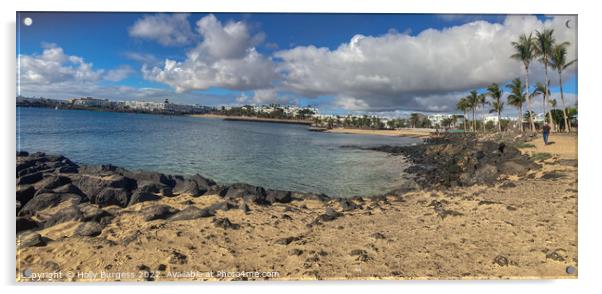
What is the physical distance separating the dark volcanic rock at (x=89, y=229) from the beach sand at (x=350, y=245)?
0.26ft

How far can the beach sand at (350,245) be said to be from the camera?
318 centimetres

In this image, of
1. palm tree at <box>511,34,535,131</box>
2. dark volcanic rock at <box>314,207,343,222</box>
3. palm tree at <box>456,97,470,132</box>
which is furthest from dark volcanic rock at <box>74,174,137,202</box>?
palm tree at <box>511,34,535,131</box>

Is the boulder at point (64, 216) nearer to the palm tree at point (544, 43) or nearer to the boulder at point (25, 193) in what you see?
the boulder at point (25, 193)

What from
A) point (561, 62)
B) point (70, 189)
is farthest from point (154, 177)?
point (561, 62)

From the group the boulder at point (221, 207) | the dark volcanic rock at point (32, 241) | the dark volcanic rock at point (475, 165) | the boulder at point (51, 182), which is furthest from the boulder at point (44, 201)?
the dark volcanic rock at point (475, 165)

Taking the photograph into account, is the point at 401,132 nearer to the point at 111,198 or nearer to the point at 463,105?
the point at 463,105

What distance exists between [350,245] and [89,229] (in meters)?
3.53

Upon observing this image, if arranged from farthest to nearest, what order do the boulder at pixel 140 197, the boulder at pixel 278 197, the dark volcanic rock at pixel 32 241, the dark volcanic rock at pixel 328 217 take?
the boulder at pixel 278 197 → the boulder at pixel 140 197 → the dark volcanic rock at pixel 328 217 → the dark volcanic rock at pixel 32 241

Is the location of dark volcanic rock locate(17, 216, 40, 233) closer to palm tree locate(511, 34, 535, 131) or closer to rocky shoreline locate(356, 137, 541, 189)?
palm tree locate(511, 34, 535, 131)

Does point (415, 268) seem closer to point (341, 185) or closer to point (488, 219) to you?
point (488, 219)

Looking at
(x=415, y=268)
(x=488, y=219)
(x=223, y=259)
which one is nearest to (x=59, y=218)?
(x=223, y=259)

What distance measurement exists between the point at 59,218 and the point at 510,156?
10214 mm

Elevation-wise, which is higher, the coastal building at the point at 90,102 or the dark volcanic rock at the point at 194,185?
the coastal building at the point at 90,102

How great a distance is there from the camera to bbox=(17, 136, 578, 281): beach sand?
318cm
